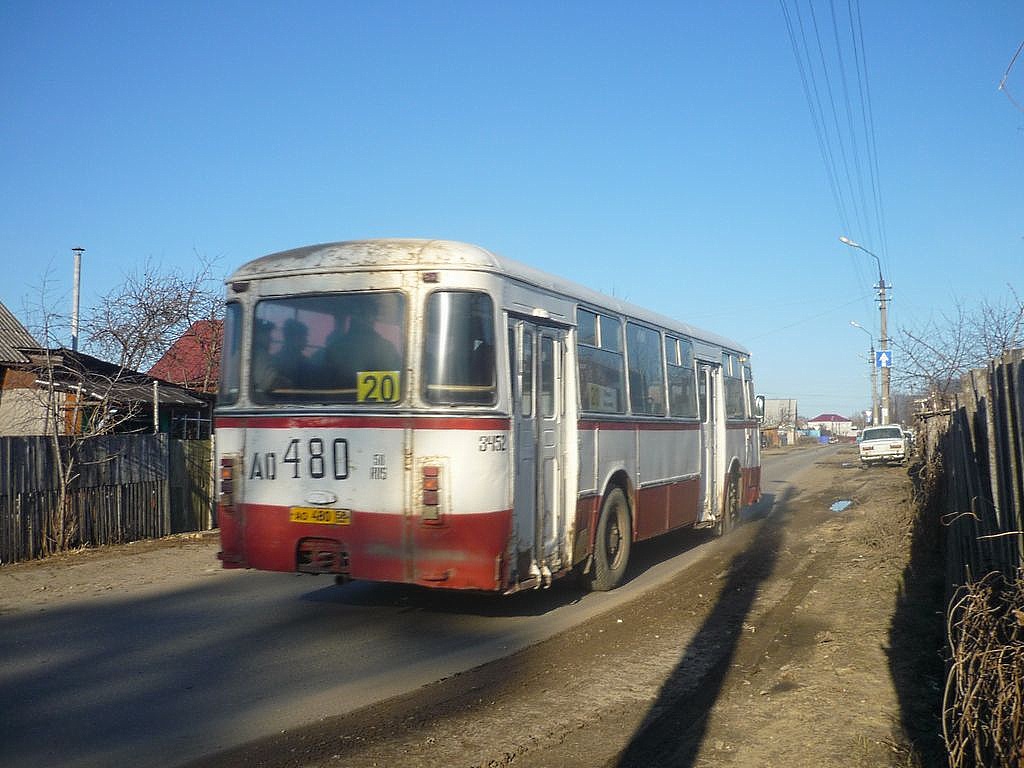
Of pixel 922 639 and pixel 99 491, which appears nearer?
pixel 922 639

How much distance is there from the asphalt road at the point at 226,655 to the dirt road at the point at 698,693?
424 mm

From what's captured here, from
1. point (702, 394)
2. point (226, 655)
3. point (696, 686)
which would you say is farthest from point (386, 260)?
point (702, 394)

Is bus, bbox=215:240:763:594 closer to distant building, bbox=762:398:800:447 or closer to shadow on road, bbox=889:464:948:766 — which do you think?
shadow on road, bbox=889:464:948:766

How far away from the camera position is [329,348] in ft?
25.6

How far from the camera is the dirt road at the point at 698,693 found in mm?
5051

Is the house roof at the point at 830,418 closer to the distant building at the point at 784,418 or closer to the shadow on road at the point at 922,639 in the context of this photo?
the distant building at the point at 784,418

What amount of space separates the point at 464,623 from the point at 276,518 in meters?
2.04

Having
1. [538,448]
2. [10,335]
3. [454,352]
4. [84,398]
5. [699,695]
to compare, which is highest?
[10,335]

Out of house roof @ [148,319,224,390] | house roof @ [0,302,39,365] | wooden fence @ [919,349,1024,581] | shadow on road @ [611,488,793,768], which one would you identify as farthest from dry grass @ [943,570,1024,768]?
house roof @ [0,302,39,365]

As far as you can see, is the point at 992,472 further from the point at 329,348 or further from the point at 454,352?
the point at 329,348

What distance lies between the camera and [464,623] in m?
8.48

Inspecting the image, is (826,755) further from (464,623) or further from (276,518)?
(276,518)

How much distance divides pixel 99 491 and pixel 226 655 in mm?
7219

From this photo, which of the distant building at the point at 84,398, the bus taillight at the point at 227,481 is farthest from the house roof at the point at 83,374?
the bus taillight at the point at 227,481
